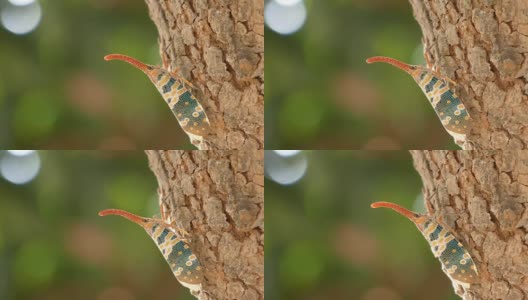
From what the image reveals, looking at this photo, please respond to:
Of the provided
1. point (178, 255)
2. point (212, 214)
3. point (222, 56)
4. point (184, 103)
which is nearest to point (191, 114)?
point (184, 103)

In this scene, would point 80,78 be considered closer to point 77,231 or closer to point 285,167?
point 77,231

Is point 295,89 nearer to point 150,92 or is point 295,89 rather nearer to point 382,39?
point 382,39

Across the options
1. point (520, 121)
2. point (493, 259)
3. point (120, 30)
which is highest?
point (120, 30)

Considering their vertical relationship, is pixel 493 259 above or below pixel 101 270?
below

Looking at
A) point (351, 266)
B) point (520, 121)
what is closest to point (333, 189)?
point (351, 266)

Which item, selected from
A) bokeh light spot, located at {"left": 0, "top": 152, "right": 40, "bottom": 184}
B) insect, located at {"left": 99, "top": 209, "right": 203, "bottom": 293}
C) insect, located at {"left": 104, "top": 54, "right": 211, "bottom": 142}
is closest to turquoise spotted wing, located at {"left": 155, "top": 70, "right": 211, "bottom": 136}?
insect, located at {"left": 104, "top": 54, "right": 211, "bottom": 142}

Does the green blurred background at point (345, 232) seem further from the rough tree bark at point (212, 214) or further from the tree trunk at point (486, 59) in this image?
the tree trunk at point (486, 59)
